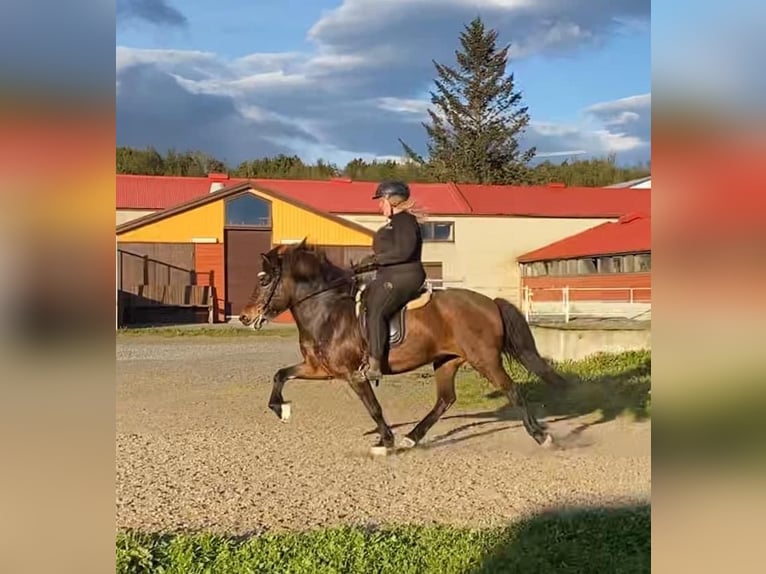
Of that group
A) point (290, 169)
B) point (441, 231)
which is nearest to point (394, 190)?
point (290, 169)

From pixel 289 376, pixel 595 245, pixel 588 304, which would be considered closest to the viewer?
pixel 289 376

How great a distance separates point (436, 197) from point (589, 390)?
18.4 m

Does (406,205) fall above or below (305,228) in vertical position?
below

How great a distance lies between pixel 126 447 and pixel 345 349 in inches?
76.6

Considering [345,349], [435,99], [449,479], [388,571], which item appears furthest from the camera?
[435,99]

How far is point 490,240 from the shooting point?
2662 cm

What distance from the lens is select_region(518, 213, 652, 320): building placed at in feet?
45.9

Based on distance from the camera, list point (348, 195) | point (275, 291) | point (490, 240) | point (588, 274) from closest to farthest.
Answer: point (275, 291), point (588, 274), point (348, 195), point (490, 240)

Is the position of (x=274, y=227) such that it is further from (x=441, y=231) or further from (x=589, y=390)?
(x=589, y=390)
